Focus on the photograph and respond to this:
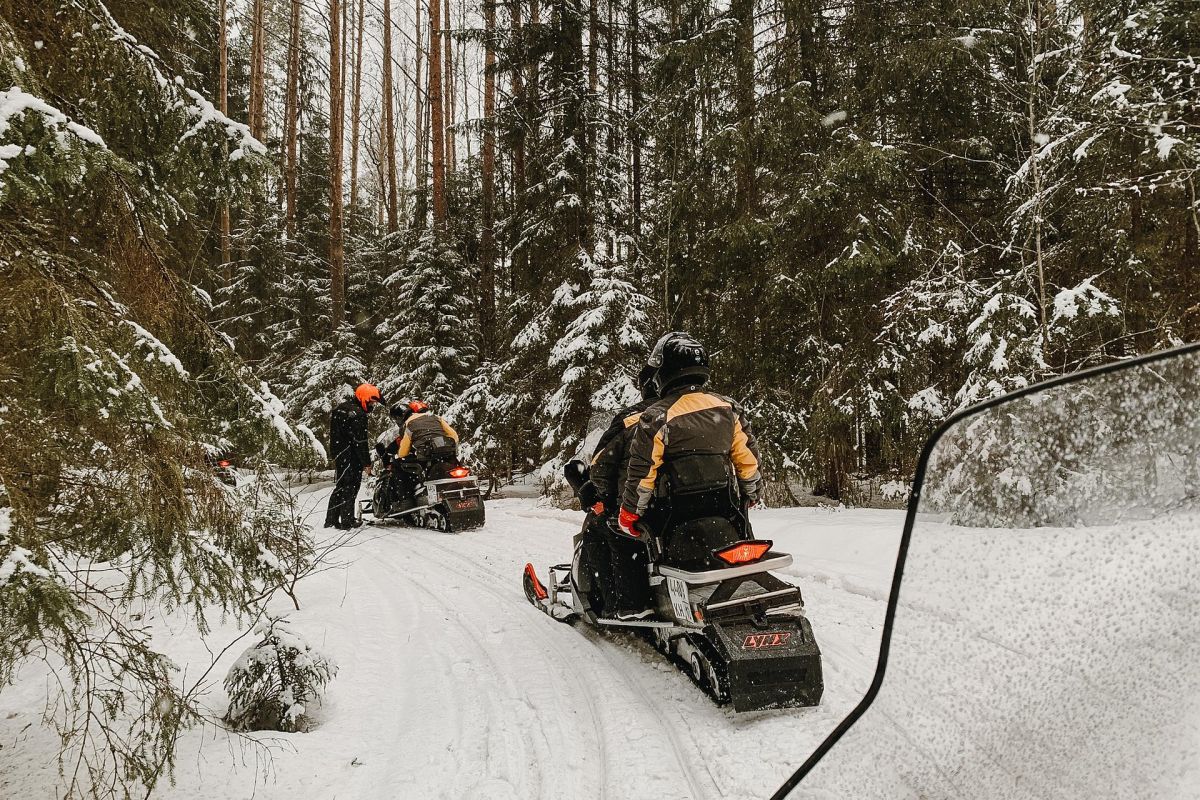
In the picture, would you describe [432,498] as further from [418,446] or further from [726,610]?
[726,610]

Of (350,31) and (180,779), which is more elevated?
(350,31)

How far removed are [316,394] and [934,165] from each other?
551 inches

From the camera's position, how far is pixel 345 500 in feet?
33.0

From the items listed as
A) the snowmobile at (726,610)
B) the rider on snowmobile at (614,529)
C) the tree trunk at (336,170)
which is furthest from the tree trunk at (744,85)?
the tree trunk at (336,170)

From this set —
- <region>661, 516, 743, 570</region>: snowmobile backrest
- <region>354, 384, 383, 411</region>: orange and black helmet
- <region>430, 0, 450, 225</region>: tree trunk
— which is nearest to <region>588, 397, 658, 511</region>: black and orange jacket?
<region>661, 516, 743, 570</region>: snowmobile backrest

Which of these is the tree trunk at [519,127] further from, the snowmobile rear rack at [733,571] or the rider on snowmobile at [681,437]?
the snowmobile rear rack at [733,571]

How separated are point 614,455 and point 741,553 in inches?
49.2

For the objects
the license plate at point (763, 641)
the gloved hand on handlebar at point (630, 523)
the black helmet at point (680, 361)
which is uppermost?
the black helmet at point (680, 361)

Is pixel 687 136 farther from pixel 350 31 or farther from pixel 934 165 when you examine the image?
pixel 350 31

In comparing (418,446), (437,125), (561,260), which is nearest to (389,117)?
(437,125)

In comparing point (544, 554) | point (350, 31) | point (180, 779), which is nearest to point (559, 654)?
point (180, 779)

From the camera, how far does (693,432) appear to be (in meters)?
3.77

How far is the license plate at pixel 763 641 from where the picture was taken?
324 cm

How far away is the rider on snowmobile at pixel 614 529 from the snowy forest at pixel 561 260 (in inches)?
72.6
